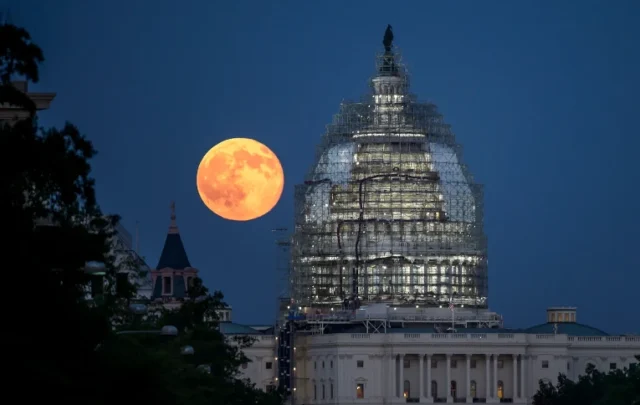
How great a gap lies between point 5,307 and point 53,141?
610 cm

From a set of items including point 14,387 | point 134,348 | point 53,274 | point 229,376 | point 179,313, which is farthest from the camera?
point 229,376

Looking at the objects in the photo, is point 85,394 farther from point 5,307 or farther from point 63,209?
point 63,209

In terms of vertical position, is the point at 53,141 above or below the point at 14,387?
above

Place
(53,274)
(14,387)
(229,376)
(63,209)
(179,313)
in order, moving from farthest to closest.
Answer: (229,376)
(179,313)
(63,209)
(53,274)
(14,387)

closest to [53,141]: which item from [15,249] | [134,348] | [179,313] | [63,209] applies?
[15,249]

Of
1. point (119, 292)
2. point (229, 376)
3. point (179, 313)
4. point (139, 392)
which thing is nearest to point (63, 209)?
point (119, 292)

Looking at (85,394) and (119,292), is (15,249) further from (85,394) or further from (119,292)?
(119,292)

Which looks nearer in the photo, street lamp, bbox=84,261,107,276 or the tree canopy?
the tree canopy

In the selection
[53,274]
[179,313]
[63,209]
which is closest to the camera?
[53,274]

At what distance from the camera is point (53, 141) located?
3644 inches

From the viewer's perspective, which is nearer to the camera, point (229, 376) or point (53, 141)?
point (53, 141)

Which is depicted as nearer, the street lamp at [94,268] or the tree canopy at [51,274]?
the tree canopy at [51,274]

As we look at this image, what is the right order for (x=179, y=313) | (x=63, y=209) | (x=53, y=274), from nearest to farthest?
(x=53, y=274) < (x=63, y=209) < (x=179, y=313)

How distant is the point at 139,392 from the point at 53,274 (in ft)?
14.4
